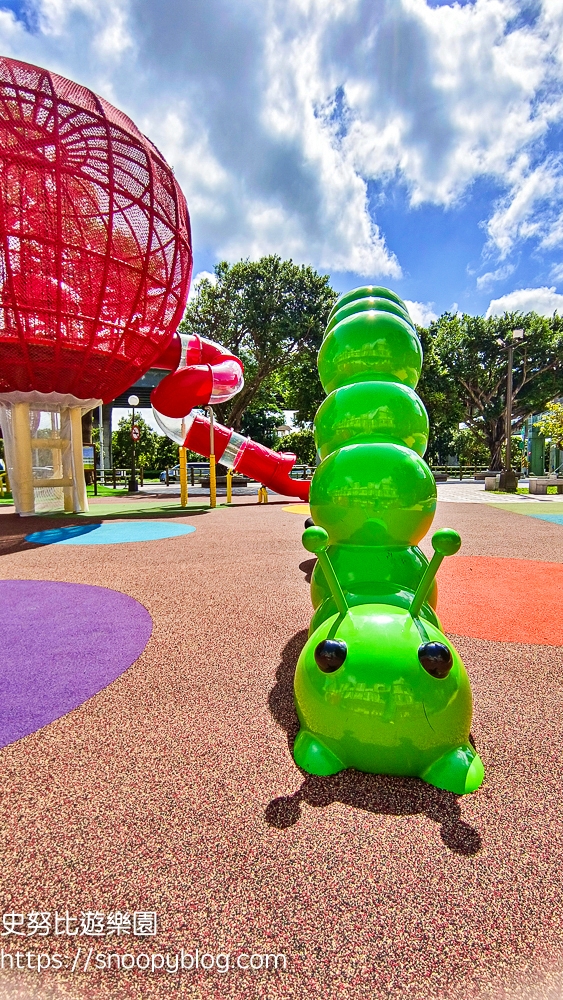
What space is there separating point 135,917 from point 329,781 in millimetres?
935

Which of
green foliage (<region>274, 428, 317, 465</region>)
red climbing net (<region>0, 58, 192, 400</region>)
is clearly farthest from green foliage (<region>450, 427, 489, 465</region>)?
red climbing net (<region>0, 58, 192, 400</region>)

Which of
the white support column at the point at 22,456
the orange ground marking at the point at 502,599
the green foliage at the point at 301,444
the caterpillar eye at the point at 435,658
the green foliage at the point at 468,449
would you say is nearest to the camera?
the caterpillar eye at the point at 435,658

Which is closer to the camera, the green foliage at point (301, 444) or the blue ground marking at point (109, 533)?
the blue ground marking at point (109, 533)

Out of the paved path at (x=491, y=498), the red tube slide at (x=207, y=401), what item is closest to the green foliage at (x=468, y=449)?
the paved path at (x=491, y=498)

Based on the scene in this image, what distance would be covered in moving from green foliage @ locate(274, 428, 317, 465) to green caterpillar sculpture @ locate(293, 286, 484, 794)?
41.4 meters

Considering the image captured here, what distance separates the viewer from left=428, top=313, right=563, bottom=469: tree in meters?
35.5

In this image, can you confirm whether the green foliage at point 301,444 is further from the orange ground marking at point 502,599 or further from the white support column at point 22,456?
the orange ground marking at point 502,599

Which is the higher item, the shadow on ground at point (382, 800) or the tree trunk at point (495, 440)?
the tree trunk at point (495, 440)

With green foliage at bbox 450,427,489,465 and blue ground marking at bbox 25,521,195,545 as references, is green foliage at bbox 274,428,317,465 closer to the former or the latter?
green foliage at bbox 450,427,489,465

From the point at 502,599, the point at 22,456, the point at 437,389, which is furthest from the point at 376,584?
the point at 437,389

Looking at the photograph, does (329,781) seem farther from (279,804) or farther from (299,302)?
(299,302)

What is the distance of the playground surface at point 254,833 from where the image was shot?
134 centimetres

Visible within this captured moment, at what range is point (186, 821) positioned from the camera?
1890mm

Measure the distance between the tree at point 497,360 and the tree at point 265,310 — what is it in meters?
10.1
